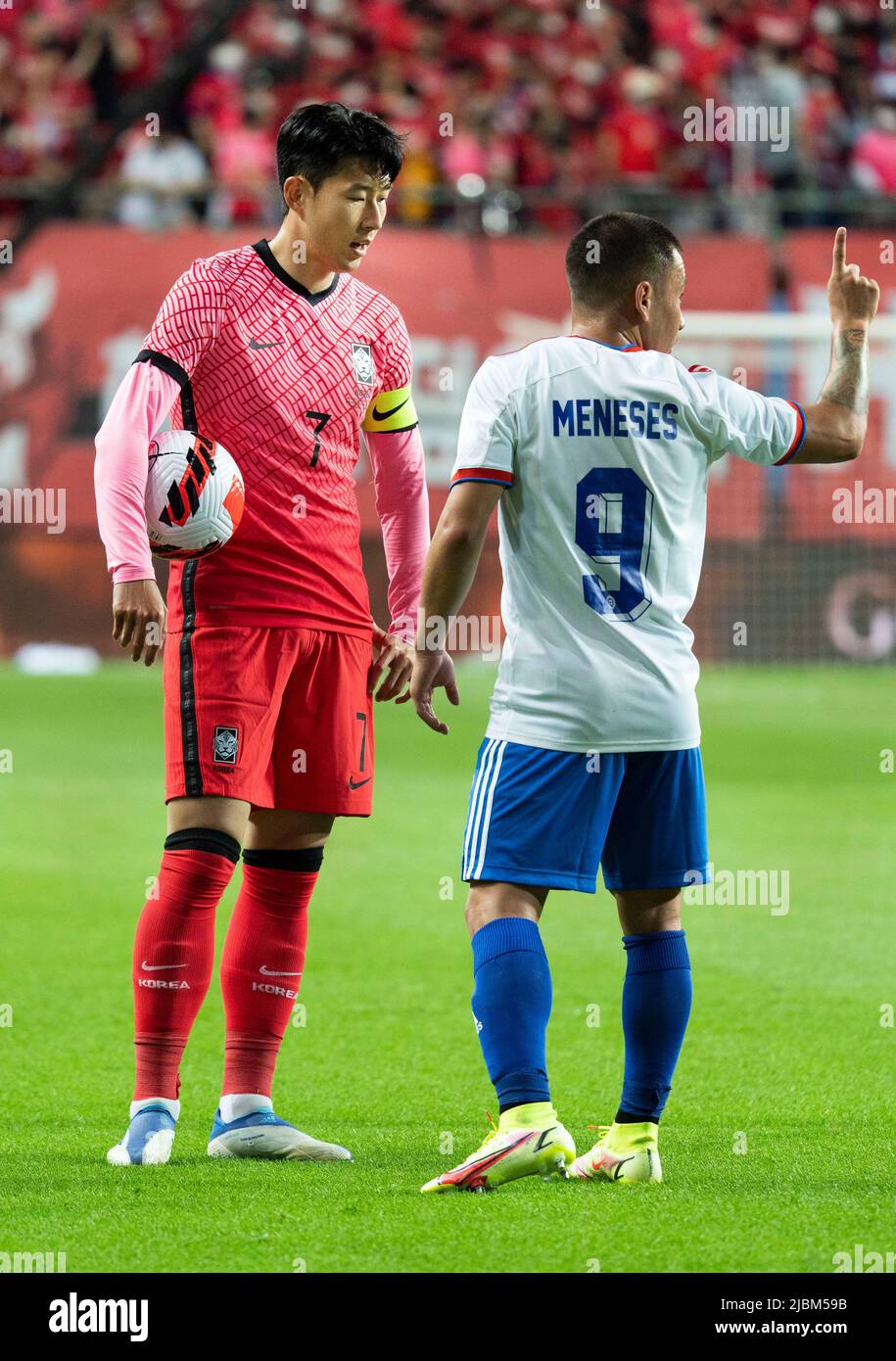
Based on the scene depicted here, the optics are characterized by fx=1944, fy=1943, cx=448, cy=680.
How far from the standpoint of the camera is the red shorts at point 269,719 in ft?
13.1

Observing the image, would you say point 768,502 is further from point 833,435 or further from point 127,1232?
point 127,1232

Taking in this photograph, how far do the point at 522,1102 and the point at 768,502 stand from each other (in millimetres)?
13123

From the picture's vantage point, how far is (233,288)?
4.15 m

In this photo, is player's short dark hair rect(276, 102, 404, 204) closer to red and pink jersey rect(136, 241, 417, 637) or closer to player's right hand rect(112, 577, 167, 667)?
red and pink jersey rect(136, 241, 417, 637)

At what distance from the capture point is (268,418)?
13.7 ft

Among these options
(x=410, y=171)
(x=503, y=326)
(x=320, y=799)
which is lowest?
(x=320, y=799)

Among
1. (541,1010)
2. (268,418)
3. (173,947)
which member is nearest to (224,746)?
(173,947)

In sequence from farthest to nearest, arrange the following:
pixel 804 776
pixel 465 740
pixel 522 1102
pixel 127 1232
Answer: pixel 465 740, pixel 804 776, pixel 522 1102, pixel 127 1232

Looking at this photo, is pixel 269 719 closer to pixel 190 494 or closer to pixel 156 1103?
pixel 190 494

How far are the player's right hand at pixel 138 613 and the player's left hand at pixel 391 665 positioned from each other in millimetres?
690

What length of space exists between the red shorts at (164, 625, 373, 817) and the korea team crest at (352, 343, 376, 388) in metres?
0.58

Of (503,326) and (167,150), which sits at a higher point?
(167,150)

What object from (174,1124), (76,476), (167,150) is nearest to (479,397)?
(174,1124)

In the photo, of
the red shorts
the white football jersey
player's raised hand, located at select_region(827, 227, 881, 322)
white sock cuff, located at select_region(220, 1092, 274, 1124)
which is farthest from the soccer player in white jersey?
white sock cuff, located at select_region(220, 1092, 274, 1124)
